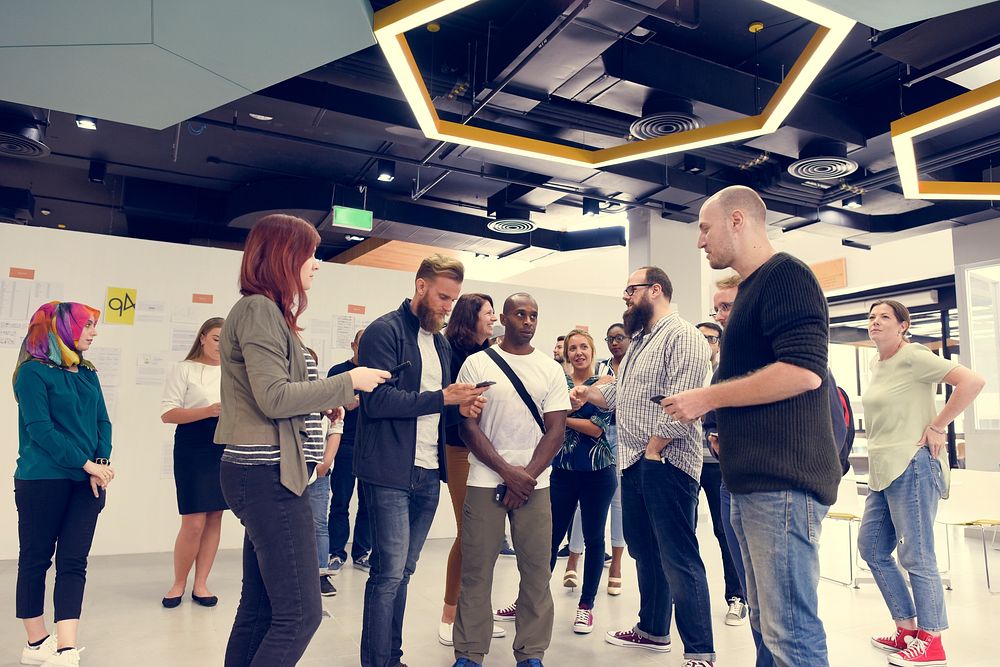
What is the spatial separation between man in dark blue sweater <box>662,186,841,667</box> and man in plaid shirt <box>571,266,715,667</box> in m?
0.79

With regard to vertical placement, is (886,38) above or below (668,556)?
above

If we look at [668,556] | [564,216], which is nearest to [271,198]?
[564,216]

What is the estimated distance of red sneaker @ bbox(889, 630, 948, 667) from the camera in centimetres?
298

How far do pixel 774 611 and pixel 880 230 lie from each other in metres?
7.34

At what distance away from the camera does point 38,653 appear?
2.79m

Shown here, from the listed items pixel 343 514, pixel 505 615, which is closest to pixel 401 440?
pixel 505 615

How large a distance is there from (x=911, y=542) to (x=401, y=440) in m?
2.34

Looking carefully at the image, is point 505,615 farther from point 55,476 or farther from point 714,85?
point 714,85

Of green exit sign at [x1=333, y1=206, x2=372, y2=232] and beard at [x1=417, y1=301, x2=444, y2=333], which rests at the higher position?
green exit sign at [x1=333, y1=206, x2=372, y2=232]

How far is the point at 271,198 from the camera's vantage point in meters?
7.72

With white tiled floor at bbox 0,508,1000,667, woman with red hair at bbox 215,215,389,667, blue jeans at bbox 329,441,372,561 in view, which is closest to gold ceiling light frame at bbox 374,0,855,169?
woman with red hair at bbox 215,215,389,667

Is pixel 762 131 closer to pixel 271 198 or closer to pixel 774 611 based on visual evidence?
pixel 774 611


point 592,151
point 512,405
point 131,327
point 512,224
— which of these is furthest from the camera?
point 512,224

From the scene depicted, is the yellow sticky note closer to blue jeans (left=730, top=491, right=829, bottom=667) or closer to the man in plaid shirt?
the man in plaid shirt
